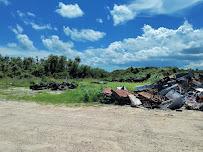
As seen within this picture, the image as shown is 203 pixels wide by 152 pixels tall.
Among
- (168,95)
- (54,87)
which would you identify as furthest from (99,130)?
(54,87)

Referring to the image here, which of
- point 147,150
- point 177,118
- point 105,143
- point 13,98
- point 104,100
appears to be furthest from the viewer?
point 13,98

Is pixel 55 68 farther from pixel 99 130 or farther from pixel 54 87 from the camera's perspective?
pixel 99 130

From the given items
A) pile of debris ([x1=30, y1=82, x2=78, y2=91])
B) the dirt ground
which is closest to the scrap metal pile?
the dirt ground

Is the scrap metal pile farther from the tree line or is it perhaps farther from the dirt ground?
the tree line

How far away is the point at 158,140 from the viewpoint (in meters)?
11.3

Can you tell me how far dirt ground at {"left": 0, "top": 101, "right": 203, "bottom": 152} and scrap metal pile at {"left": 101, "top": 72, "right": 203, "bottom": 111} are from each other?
147 centimetres

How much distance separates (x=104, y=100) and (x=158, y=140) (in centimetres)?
1068

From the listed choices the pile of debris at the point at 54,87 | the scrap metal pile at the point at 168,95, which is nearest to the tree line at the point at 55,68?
the pile of debris at the point at 54,87

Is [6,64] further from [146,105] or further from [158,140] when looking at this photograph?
[158,140]

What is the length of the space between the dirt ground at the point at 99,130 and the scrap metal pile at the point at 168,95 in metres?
1.47

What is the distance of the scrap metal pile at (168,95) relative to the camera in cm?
1962

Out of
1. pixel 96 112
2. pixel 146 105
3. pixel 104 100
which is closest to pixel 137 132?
pixel 96 112

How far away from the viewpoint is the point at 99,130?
12.8 meters

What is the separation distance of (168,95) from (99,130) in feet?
30.8
